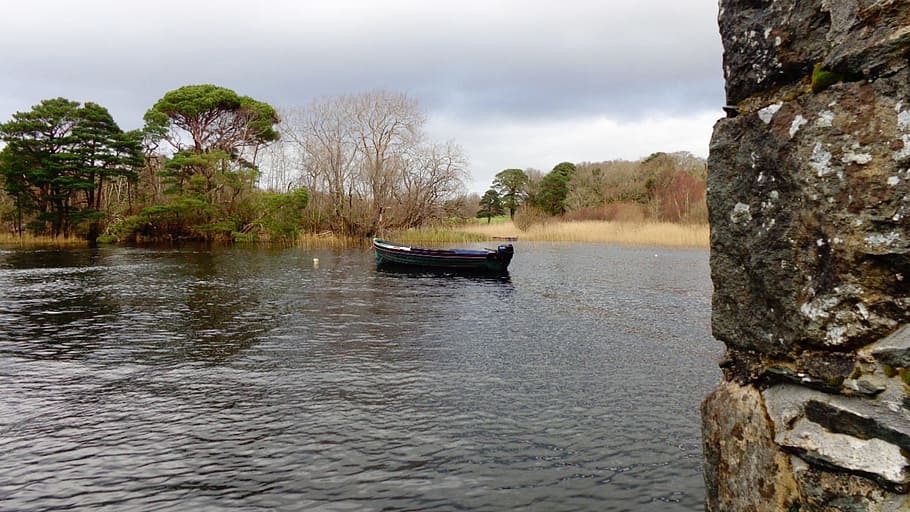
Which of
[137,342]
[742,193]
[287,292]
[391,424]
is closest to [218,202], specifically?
[287,292]

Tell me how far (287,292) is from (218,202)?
27.8 m

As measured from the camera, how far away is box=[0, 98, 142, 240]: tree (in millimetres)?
37094

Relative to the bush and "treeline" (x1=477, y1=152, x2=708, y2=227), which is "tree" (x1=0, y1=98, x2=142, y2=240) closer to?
the bush

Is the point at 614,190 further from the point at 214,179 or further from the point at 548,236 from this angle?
the point at 214,179

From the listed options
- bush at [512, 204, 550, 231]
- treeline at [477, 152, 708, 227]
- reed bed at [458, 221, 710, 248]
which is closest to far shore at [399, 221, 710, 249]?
reed bed at [458, 221, 710, 248]

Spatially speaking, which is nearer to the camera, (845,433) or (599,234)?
(845,433)

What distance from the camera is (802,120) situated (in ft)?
6.62

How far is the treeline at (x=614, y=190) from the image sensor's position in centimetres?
4547

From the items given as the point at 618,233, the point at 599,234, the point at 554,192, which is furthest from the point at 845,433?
the point at 554,192

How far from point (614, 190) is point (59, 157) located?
45727 millimetres

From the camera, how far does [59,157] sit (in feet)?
121

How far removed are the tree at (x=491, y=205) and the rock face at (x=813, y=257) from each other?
2825 inches

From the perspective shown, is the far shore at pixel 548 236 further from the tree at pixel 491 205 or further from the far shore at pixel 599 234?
the tree at pixel 491 205

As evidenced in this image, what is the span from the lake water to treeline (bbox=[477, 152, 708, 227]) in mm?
30586
